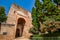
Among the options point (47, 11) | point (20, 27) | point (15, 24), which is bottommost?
point (20, 27)

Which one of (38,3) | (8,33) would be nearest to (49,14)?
(38,3)

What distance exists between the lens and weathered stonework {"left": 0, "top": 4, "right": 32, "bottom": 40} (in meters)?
18.6

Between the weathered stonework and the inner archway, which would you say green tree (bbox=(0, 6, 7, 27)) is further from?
the inner archway

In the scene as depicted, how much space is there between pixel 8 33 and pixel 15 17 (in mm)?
2791

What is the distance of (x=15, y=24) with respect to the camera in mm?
19969

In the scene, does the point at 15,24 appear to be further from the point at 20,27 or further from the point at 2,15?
the point at 20,27

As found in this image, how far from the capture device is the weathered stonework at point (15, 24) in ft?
61.2

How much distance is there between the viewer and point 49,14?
14812 mm

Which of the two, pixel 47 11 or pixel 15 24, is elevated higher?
pixel 47 11

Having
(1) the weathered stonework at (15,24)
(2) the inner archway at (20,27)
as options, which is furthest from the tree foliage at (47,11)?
(2) the inner archway at (20,27)

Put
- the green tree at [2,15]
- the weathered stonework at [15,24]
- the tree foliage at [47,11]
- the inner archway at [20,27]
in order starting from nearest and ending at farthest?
the tree foliage at [47,11]
the weathered stonework at [15,24]
the green tree at [2,15]
the inner archway at [20,27]

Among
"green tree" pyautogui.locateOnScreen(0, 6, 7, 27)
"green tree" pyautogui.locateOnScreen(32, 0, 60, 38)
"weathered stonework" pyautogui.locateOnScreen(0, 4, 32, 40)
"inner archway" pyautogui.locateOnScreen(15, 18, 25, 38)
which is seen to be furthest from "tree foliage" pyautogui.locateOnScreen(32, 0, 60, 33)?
"inner archway" pyautogui.locateOnScreen(15, 18, 25, 38)

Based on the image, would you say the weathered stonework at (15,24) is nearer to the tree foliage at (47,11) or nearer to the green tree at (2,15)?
the green tree at (2,15)

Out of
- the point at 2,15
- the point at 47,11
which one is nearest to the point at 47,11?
the point at 47,11
